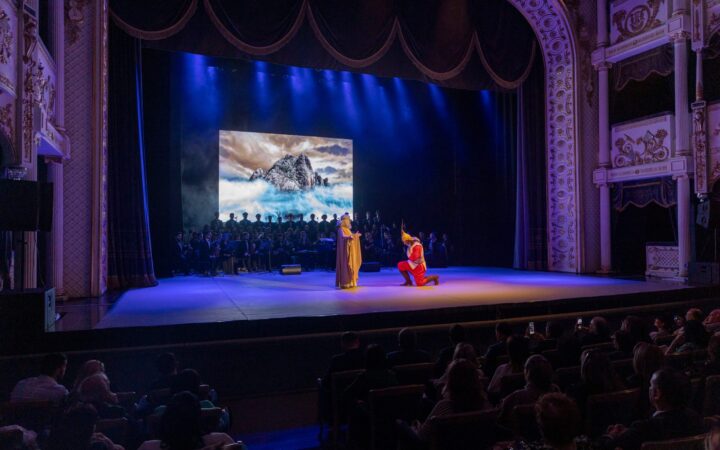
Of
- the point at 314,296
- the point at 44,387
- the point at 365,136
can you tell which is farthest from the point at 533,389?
the point at 365,136

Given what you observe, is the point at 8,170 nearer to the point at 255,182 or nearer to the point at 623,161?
the point at 255,182

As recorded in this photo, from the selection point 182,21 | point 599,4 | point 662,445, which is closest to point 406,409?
point 662,445

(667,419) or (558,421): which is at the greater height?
(558,421)

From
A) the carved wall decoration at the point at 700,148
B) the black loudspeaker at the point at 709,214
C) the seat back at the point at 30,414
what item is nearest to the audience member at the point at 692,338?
the seat back at the point at 30,414

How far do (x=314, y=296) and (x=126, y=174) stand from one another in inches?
160

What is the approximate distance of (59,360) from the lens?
311cm

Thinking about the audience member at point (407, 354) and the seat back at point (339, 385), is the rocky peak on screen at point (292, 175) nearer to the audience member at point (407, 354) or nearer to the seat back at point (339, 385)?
the audience member at point (407, 354)

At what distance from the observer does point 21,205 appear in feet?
16.5

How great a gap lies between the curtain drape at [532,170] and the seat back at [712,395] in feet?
31.4

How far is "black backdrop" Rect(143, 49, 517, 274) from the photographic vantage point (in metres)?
11.5

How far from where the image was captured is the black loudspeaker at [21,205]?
4.96m

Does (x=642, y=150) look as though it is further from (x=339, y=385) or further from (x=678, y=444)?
(x=678, y=444)

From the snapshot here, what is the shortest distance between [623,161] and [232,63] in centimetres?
907

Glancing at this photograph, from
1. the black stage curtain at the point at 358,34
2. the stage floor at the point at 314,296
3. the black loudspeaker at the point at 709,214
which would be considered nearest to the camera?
the stage floor at the point at 314,296
